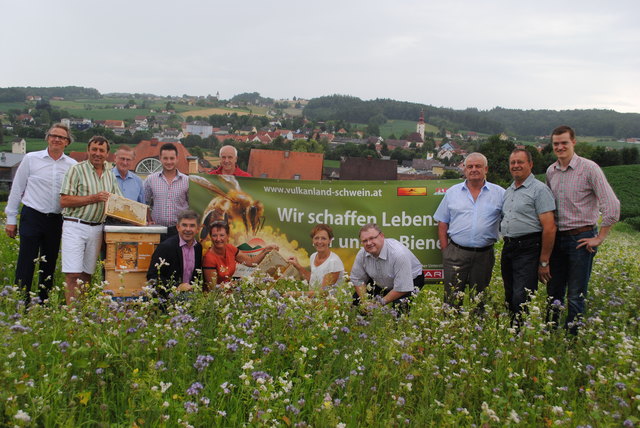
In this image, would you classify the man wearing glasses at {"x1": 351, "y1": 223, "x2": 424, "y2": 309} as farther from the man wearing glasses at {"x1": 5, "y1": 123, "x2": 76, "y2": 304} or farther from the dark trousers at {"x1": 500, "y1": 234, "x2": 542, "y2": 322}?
the man wearing glasses at {"x1": 5, "y1": 123, "x2": 76, "y2": 304}

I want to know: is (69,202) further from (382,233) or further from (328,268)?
(382,233)

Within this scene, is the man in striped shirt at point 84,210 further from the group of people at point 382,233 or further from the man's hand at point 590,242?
the man's hand at point 590,242

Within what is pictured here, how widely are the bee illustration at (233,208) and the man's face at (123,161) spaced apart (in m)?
1.02

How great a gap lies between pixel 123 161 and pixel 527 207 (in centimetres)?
511

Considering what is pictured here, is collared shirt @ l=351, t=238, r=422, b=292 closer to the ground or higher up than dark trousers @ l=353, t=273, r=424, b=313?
higher up

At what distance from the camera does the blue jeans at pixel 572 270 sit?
20.8 feet

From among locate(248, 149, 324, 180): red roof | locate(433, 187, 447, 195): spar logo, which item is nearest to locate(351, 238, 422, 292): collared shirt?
locate(433, 187, 447, 195): spar logo

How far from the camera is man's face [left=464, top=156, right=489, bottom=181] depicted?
22.8 feet

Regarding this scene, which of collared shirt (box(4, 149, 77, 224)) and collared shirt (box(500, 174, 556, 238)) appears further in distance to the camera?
collared shirt (box(4, 149, 77, 224))

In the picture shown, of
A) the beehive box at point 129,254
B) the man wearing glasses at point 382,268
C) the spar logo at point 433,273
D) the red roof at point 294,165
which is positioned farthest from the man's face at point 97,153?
the red roof at point 294,165

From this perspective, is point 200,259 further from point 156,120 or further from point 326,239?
point 156,120

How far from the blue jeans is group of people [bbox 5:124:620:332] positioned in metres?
0.01

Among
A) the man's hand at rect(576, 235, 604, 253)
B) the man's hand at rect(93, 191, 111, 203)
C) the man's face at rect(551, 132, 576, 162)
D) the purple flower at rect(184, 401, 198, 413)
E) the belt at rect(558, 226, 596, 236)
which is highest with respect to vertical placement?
the man's face at rect(551, 132, 576, 162)

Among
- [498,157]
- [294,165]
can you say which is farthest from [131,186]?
[498,157]
